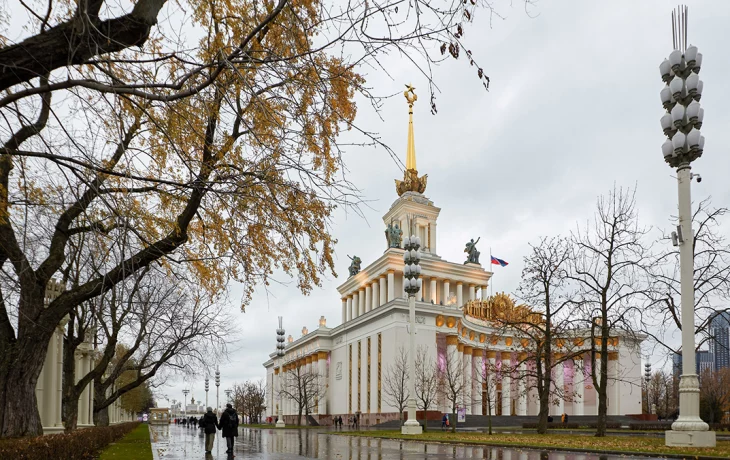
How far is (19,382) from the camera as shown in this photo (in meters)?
12.5

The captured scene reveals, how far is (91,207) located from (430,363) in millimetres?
46762

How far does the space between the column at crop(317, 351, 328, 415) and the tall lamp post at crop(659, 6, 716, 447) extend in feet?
198

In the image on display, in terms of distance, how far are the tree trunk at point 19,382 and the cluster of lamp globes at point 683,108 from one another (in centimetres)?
1731

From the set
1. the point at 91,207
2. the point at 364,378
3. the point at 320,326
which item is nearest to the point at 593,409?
the point at 364,378

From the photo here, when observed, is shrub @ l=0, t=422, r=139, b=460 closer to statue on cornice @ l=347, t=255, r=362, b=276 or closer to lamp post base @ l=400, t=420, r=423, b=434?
→ lamp post base @ l=400, t=420, r=423, b=434

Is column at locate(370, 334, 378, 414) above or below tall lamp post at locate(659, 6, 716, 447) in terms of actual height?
below

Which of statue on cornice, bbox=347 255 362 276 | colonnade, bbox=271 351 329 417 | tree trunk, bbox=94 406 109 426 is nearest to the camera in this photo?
tree trunk, bbox=94 406 109 426

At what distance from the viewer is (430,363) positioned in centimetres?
5572

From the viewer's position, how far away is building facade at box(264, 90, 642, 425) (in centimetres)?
5922

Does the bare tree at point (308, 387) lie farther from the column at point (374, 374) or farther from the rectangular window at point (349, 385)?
the column at point (374, 374)

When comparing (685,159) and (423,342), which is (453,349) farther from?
(685,159)

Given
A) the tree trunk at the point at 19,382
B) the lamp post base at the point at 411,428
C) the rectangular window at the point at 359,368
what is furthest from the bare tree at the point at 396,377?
the tree trunk at the point at 19,382

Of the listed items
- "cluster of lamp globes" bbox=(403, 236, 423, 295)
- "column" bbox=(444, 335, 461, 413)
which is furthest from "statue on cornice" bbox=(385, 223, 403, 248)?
"cluster of lamp globes" bbox=(403, 236, 423, 295)

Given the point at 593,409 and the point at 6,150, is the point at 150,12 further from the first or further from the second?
the point at 593,409
